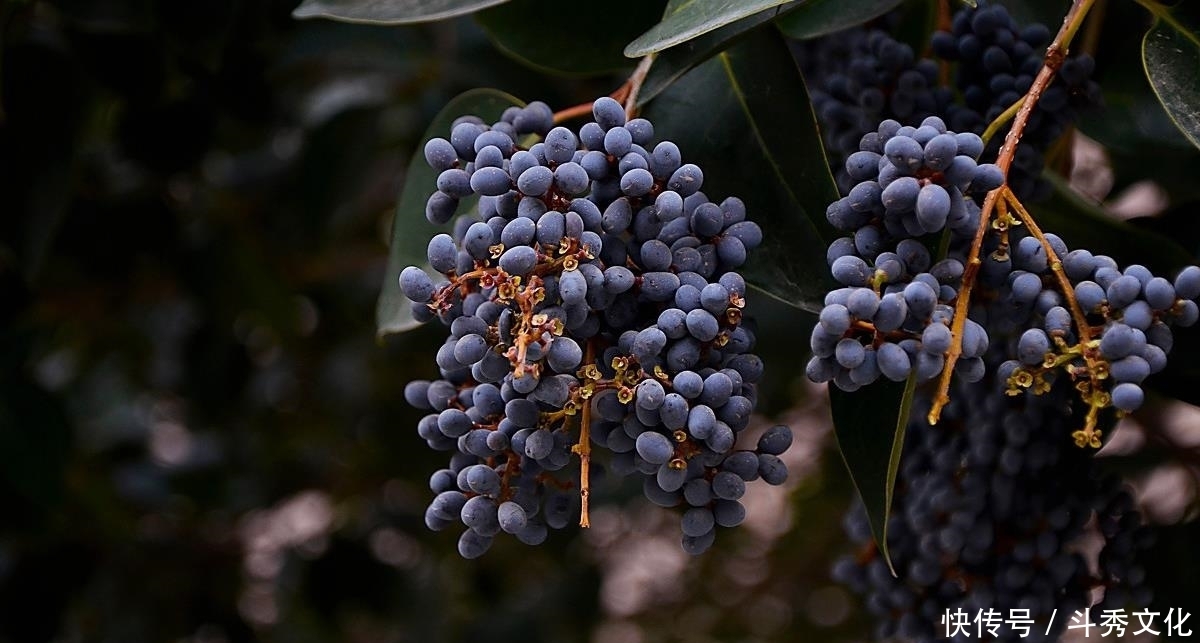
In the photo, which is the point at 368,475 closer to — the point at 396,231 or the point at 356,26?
the point at 356,26

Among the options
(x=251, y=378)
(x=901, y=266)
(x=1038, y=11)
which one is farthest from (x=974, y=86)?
(x=251, y=378)

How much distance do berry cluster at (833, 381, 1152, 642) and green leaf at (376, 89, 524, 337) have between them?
0.40 metres

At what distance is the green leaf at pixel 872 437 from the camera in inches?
25.5

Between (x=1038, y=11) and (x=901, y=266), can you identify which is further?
(x=1038, y=11)

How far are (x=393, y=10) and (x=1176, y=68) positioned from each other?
1.59 feet

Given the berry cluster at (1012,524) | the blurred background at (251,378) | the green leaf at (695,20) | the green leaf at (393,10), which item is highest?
the green leaf at (695,20)

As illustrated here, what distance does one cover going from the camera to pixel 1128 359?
560 millimetres

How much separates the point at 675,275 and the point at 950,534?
346 millimetres

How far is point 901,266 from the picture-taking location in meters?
0.57

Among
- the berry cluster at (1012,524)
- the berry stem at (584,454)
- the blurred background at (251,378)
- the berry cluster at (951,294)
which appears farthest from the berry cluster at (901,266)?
the blurred background at (251,378)

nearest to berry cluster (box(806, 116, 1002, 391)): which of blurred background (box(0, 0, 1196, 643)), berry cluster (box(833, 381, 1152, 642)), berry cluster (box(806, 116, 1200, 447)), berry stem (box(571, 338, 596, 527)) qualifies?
berry cluster (box(806, 116, 1200, 447))

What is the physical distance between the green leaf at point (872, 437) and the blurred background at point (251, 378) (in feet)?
2.37

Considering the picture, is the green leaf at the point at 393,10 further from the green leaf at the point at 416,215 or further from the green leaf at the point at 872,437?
the green leaf at the point at 872,437

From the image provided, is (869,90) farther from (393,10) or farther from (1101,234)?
(393,10)
